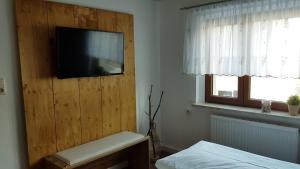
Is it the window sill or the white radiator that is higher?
the window sill

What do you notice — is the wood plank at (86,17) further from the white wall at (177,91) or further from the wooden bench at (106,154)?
the wooden bench at (106,154)

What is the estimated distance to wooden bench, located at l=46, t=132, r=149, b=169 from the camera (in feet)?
7.61

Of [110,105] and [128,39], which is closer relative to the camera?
[110,105]

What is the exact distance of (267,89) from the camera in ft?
9.20

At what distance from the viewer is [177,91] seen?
11.8 ft

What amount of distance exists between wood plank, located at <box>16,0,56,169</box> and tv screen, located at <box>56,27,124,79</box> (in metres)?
0.16

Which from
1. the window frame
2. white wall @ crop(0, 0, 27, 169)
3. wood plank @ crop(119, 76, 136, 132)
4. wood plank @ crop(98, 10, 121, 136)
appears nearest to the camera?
white wall @ crop(0, 0, 27, 169)

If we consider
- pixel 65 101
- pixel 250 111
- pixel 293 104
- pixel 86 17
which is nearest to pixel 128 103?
pixel 65 101

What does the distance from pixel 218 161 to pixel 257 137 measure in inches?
35.0

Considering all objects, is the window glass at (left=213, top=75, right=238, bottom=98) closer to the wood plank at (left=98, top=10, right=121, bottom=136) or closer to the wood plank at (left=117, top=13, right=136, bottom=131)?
the wood plank at (left=117, top=13, right=136, bottom=131)

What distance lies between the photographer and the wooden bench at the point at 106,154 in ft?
7.61

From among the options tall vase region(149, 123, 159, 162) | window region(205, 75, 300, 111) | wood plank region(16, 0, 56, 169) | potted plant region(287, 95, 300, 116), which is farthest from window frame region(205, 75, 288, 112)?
wood plank region(16, 0, 56, 169)

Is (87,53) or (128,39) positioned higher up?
(128,39)

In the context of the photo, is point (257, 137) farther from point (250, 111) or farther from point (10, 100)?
point (10, 100)
